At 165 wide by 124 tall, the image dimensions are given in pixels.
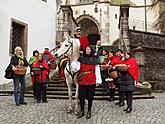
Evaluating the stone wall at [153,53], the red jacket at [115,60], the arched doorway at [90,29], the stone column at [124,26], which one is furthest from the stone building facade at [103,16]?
the red jacket at [115,60]

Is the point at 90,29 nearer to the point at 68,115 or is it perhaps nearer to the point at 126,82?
the point at 126,82

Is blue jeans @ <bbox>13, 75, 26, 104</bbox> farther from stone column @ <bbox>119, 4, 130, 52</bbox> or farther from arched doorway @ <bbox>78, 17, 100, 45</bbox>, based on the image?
arched doorway @ <bbox>78, 17, 100, 45</bbox>

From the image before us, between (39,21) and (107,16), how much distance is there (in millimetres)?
19401

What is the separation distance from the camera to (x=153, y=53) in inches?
827

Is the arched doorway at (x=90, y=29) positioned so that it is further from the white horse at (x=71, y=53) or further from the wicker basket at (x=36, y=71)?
the white horse at (x=71, y=53)

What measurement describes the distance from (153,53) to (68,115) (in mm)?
13906

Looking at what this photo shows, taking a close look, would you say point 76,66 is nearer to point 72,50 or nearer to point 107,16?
point 72,50

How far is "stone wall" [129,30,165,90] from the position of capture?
2000cm

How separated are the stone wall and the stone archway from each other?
1743cm

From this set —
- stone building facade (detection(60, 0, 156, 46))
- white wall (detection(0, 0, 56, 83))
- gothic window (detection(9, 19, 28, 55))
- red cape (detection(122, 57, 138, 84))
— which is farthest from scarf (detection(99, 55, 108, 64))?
stone building facade (detection(60, 0, 156, 46))

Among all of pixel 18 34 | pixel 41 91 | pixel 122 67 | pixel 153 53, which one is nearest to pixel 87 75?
pixel 122 67

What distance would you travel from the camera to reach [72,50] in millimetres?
8633

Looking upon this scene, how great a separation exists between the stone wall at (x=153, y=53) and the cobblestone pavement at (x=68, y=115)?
33.2 ft

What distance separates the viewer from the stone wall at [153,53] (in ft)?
65.6
